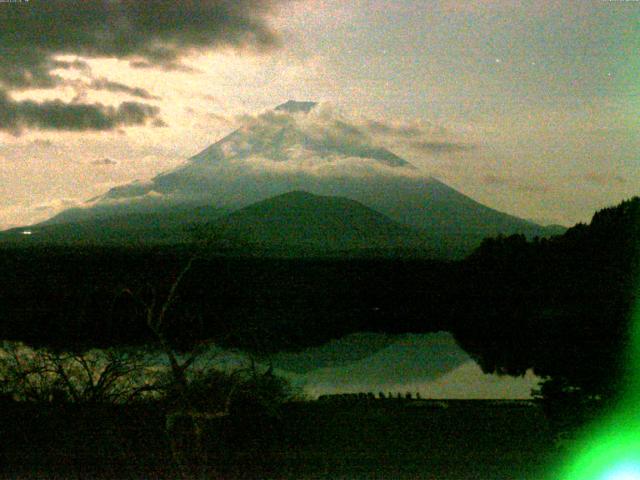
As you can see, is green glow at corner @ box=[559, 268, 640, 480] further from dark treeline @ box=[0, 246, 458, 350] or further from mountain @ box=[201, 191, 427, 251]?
mountain @ box=[201, 191, 427, 251]

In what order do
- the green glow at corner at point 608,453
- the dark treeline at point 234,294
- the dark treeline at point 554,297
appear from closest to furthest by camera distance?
the green glow at corner at point 608,453, the dark treeline at point 234,294, the dark treeline at point 554,297

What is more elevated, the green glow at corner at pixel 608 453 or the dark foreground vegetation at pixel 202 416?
the dark foreground vegetation at pixel 202 416

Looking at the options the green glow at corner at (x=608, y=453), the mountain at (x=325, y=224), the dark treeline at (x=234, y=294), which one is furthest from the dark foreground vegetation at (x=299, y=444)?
the mountain at (x=325, y=224)

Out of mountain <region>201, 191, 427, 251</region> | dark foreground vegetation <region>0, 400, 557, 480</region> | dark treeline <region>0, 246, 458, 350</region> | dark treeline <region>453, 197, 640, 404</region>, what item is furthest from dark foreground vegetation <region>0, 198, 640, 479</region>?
mountain <region>201, 191, 427, 251</region>

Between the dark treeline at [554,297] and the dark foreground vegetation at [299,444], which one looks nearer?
the dark foreground vegetation at [299,444]

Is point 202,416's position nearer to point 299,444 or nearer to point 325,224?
point 299,444

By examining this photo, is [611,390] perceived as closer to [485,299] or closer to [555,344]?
[555,344]

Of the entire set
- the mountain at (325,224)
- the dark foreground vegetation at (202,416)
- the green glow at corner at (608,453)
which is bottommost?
the green glow at corner at (608,453)

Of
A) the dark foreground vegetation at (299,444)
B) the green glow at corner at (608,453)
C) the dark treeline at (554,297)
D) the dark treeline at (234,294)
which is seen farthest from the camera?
the dark treeline at (554,297)

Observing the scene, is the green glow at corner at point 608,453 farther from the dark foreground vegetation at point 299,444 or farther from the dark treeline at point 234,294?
the dark treeline at point 234,294

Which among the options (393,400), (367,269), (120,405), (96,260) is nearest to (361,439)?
(393,400)

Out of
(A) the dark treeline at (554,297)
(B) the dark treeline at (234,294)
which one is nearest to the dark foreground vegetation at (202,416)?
(B) the dark treeline at (234,294)
